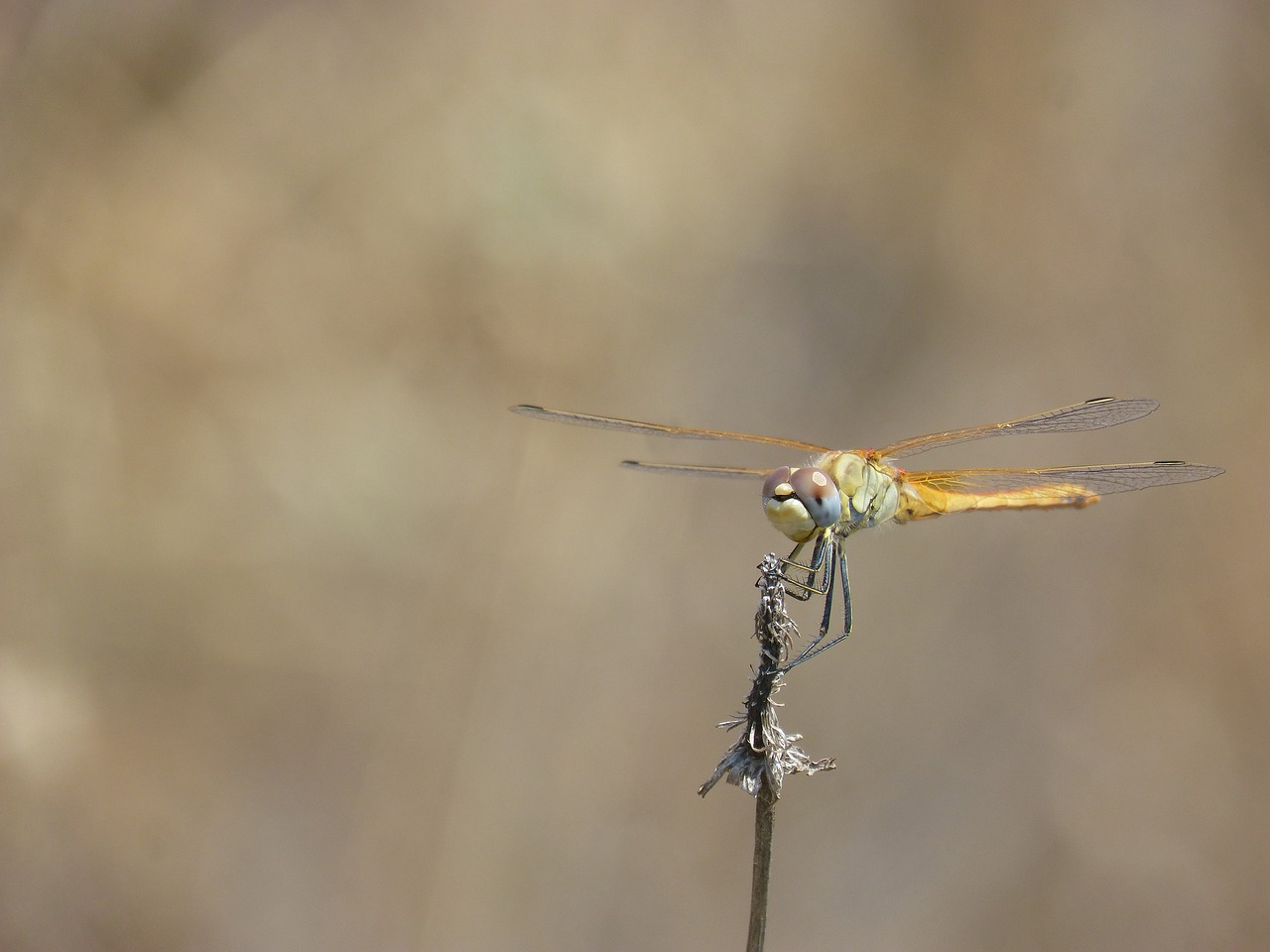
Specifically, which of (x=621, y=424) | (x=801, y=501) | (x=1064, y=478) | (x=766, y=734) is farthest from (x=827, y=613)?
(x=1064, y=478)

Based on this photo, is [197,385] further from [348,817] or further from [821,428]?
[821,428]

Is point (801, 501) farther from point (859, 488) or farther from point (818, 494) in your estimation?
point (859, 488)

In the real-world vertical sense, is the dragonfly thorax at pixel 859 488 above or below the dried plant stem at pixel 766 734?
above

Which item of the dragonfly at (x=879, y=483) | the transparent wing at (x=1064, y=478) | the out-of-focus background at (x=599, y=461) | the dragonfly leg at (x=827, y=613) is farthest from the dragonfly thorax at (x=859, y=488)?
the out-of-focus background at (x=599, y=461)

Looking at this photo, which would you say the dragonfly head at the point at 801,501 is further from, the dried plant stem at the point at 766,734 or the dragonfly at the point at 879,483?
the dried plant stem at the point at 766,734

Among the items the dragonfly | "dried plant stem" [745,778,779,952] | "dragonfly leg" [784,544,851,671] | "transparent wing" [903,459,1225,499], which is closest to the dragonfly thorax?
the dragonfly

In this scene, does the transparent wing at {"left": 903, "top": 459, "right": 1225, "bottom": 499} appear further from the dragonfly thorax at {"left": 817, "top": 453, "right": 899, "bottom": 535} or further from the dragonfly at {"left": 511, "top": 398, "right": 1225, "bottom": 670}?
the dragonfly thorax at {"left": 817, "top": 453, "right": 899, "bottom": 535}

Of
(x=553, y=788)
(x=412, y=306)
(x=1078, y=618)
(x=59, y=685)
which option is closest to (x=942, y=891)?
(x=1078, y=618)
